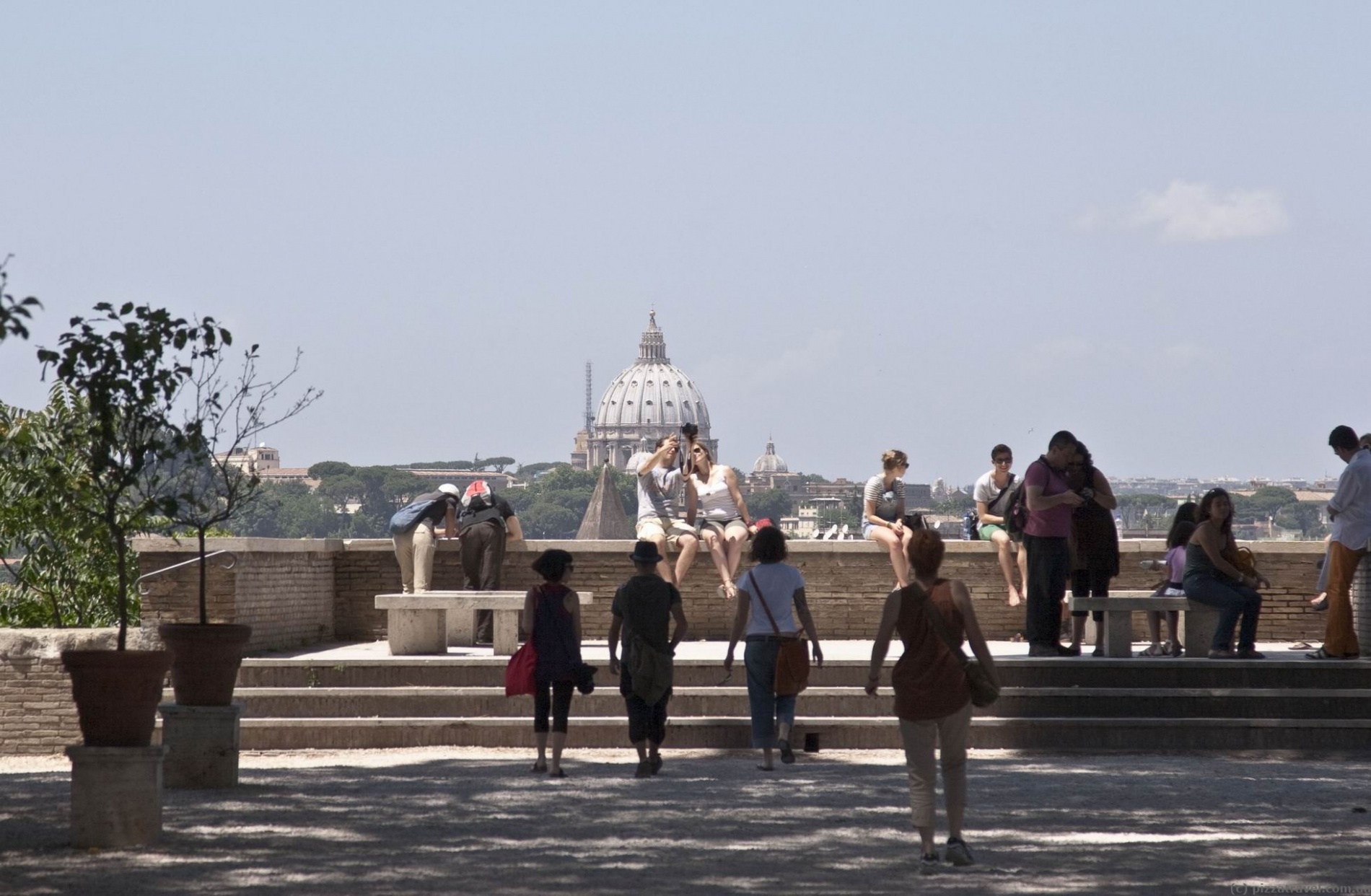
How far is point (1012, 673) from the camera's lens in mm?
11891

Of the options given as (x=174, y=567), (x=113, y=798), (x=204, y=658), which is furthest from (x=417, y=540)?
(x=113, y=798)

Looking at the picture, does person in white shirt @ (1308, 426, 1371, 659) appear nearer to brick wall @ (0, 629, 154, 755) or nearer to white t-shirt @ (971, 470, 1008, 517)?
white t-shirt @ (971, 470, 1008, 517)

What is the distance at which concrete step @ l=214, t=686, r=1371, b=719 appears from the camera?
38.2 ft

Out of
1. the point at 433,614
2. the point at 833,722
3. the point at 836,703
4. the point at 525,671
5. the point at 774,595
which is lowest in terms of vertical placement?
the point at 833,722

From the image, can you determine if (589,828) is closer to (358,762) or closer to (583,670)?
(583,670)

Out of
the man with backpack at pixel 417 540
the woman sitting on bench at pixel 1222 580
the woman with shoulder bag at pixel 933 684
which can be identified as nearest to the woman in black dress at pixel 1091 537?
the woman sitting on bench at pixel 1222 580

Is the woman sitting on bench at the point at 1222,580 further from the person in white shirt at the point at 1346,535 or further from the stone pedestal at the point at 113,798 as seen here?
the stone pedestal at the point at 113,798

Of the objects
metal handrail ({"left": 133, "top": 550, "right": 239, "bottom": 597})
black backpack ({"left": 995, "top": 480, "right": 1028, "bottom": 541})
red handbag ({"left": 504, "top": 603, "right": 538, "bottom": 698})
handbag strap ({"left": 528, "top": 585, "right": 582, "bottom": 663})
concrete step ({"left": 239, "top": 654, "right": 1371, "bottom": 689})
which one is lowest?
concrete step ({"left": 239, "top": 654, "right": 1371, "bottom": 689})

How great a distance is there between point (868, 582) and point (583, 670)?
5125 mm

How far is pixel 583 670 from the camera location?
33.1 ft

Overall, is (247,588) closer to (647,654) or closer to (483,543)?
(483,543)

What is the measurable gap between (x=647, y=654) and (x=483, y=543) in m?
4.67

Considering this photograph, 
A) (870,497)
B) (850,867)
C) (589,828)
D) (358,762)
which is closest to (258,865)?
(589,828)

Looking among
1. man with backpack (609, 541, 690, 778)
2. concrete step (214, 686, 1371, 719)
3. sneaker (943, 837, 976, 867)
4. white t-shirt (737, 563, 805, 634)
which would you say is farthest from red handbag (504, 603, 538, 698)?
sneaker (943, 837, 976, 867)
